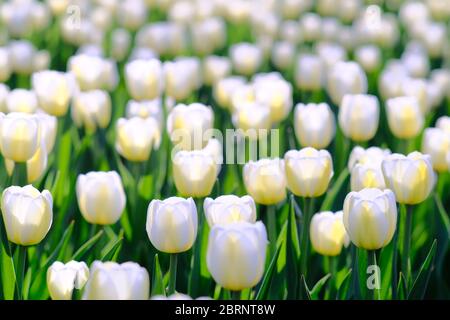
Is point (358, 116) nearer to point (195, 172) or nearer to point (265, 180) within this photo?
point (265, 180)

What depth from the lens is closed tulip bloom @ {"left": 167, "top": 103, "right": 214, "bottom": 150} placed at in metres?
2.71

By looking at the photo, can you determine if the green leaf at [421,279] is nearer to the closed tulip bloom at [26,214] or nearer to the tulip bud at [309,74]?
the closed tulip bloom at [26,214]

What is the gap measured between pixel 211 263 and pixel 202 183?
0.52 metres

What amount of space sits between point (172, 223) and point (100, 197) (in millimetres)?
406

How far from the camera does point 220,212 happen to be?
6.57 feet

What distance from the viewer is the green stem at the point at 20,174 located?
2.43 metres

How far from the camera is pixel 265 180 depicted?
2.31m

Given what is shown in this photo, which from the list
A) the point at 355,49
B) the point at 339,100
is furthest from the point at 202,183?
the point at 355,49

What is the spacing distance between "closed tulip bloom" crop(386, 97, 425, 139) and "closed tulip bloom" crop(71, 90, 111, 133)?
1015mm

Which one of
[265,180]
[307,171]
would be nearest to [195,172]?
[265,180]

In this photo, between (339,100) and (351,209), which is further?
(339,100)

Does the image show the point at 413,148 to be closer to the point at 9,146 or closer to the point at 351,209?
the point at 351,209
